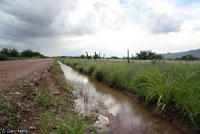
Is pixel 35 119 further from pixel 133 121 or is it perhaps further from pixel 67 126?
pixel 133 121

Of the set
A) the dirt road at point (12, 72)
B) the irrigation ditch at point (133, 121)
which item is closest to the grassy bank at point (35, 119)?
the irrigation ditch at point (133, 121)

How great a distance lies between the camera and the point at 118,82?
524 centimetres

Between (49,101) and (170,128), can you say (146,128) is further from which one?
(49,101)

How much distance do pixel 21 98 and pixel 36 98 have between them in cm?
31

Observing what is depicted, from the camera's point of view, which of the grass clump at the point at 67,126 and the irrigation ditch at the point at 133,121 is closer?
the grass clump at the point at 67,126

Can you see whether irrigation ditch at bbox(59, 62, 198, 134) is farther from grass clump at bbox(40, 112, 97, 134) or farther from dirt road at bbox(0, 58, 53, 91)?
dirt road at bbox(0, 58, 53, 91)

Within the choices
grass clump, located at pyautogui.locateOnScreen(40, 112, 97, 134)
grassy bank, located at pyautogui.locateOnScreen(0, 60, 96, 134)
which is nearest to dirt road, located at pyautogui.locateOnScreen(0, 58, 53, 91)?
grassy bank, located at pyautogui.locateOnScreen(0, 60, 96, 134)

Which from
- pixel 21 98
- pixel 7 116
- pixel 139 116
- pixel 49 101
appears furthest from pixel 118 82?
pixel 7 116

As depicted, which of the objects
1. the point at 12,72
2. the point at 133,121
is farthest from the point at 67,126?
the point at 12,72

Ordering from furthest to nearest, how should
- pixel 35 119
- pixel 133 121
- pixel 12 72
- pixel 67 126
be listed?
pixel 12 72
pixel 133 121
pixel 35 119
pixel 67 126

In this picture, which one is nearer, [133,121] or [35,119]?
[35,119]

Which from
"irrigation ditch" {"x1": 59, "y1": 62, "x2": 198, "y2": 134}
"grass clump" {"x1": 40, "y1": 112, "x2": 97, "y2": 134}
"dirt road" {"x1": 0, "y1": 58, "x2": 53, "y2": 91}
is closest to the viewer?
"grass clump" {"x1": 40, "y1": 112, "x2": 97, "y2": 134}

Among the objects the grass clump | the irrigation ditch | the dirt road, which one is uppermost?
the dirt road

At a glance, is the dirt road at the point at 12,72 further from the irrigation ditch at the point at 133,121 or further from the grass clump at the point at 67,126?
the irrigation ditch at the point at 133,121
